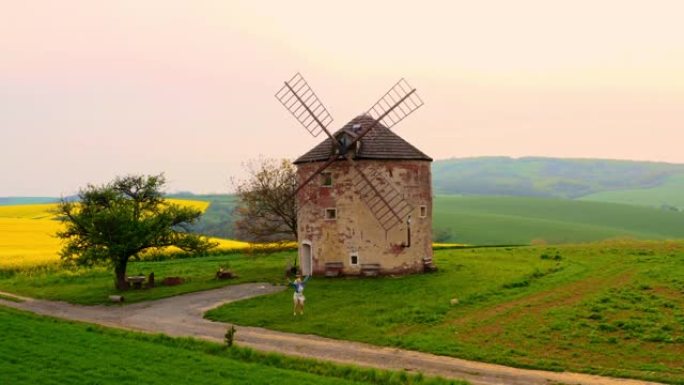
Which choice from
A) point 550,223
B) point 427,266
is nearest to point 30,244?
point 427,266

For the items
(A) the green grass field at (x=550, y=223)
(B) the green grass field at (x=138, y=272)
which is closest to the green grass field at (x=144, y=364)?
(B) the green grass field at (x=138, y=272)

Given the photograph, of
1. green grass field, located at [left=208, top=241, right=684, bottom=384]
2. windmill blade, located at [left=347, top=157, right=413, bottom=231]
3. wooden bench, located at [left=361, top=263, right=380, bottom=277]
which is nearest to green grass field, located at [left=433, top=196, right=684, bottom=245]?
green grass field, located at [left=208, top=241, right=684, bottom=384]

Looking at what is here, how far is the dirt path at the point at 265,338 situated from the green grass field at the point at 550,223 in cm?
4969

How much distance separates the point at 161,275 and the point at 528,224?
6082 centimetres

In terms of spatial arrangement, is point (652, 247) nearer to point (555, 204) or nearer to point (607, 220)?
point (607, 220)

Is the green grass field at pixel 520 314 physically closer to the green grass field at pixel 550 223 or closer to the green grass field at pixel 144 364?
the green grass field at pixel 144 364

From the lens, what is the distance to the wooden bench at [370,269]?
125 ft

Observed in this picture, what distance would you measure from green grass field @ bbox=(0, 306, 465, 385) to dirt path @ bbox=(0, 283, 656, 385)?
1.58m

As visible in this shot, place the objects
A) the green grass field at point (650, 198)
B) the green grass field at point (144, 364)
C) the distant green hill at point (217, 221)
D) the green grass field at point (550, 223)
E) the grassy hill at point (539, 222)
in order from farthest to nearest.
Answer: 1. the green grass field at point (650, 198)
2. the distant green hill at point (217, 221)
3. the grassy hill at point (539, 222)
4. the green grass field at point (550, 223)
5. the green grass field at point (144, 364)

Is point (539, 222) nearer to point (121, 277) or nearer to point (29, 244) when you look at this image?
point (29, 244)

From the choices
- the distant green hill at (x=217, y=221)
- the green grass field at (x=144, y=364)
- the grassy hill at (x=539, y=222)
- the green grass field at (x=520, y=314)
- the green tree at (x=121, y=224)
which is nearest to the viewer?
the green grass field at (x=144, y=364)

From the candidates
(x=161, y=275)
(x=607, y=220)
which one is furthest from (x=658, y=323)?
(x=607, y=220)

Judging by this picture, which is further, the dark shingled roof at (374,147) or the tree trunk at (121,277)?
the dark shingled roof at (374,147)

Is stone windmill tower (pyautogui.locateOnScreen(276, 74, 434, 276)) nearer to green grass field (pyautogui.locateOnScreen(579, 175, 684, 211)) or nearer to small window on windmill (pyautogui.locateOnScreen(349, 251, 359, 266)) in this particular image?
small window on windmill (pyautogui.locateOnScreen(349, 251, 359, 266))
